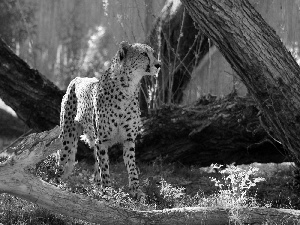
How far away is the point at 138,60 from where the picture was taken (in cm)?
554

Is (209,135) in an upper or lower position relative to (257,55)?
lower

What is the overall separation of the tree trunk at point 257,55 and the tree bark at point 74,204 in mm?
990

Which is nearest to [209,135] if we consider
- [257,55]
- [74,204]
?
[257,55]

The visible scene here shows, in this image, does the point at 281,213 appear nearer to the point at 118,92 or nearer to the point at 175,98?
the point at 118,92

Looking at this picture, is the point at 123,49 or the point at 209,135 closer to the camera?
the point at 123,49

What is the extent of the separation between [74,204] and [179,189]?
2.11 m

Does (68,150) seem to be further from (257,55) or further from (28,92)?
(257,55)

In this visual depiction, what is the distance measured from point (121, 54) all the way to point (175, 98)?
3170 millimetres

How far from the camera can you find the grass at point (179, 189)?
4.77 meters

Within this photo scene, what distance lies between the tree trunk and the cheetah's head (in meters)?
0.58

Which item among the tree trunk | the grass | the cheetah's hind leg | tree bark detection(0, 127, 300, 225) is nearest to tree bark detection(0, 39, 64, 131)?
the grass

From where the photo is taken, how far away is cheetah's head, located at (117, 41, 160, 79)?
216 inches

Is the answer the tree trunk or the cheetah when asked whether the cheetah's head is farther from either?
the tree trunk

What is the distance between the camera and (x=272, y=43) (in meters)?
5.11
